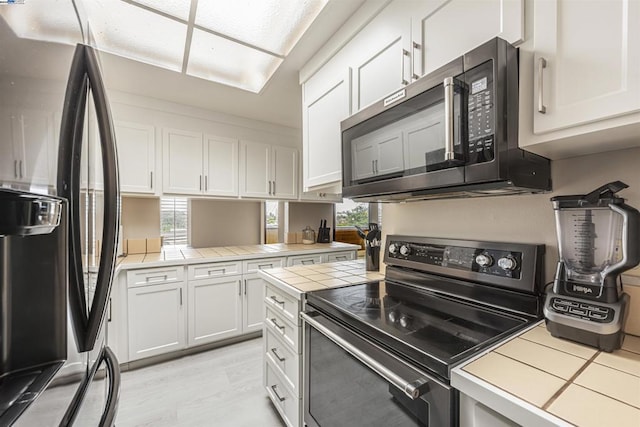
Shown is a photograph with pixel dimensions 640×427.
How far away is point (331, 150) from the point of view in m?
1.78

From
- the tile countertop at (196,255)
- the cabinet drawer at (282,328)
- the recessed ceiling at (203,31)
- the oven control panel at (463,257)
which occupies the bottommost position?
the cabinet drawer at (282,328)

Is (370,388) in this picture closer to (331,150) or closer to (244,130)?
(331,150)

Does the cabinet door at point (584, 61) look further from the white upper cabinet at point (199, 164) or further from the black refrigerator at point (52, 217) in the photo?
the white upper cabinet at point (199, 164)

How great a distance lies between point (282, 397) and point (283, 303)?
21.0 inches

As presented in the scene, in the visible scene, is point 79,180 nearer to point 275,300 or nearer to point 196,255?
point 275,300

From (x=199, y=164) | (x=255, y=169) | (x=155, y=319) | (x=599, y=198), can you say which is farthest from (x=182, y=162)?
(x=599, y=198)

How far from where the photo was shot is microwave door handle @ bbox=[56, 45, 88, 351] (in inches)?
23.0

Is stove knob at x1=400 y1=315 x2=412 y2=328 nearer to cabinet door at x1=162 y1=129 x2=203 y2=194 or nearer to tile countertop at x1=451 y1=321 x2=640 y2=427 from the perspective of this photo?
tile countertop at x1=451 y1=321 x2=640 y2=427

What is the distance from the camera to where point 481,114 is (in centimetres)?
85

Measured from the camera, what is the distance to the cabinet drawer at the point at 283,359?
1.38 meters

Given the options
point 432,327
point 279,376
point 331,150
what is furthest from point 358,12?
point 279,376

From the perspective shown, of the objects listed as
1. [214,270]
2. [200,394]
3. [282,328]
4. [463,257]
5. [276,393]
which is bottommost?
[200,394]

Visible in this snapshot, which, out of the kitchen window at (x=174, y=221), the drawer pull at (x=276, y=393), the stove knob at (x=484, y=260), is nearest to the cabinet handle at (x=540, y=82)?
the stove knob at (x=484, y=260)

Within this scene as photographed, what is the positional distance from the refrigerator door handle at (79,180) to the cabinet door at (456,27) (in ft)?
3.73
